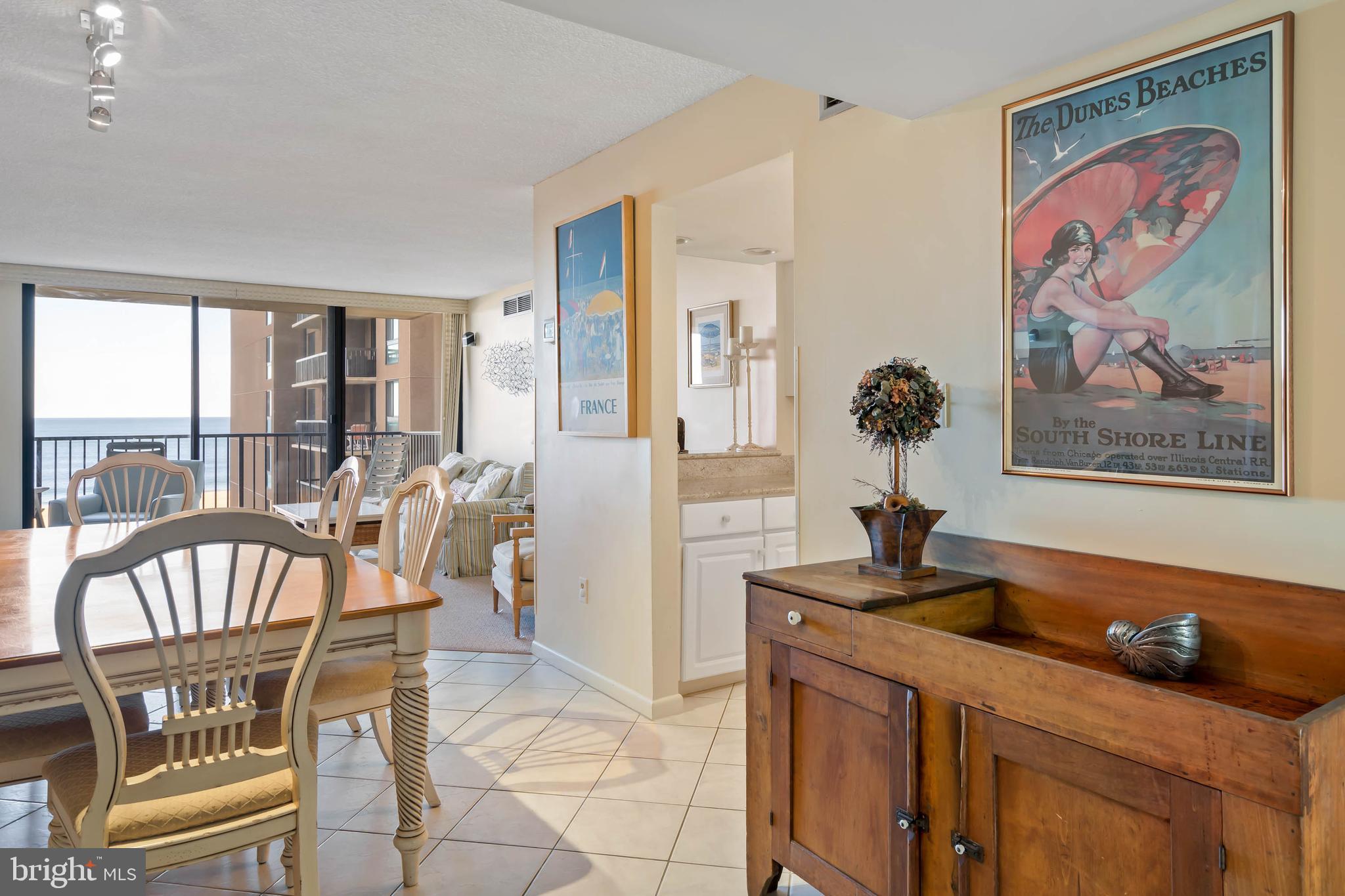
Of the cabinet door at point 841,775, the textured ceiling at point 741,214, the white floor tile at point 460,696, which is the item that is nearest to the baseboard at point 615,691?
the white floor tile at point 460,696

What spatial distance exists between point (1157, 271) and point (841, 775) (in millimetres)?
1295

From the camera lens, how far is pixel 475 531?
6.42 meters

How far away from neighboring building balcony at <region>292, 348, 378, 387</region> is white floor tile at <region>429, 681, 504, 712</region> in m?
5.19

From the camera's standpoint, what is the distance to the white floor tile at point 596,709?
11.0ft

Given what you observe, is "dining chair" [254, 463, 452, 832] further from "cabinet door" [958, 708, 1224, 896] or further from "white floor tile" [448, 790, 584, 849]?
"cabinet door" [958, 708, 1224, 896]

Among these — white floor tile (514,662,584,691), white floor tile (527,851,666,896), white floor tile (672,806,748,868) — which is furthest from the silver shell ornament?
white floor tile (514,662,584,691)

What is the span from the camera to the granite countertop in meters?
3.55

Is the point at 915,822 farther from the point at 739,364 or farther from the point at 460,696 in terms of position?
the point at 739,364

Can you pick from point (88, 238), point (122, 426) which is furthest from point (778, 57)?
point (122, 426)

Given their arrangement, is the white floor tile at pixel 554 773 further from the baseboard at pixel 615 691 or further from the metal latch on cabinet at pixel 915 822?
the metal latch on cabinet at pixel 915 822

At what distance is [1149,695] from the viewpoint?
1.25 meters

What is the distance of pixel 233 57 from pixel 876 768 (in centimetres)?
292

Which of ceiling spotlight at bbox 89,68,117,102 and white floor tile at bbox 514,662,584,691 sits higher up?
ceiling spotlight at bbox 89,68,117,102

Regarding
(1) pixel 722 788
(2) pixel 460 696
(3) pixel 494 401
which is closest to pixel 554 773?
(1) pixel 722 788
